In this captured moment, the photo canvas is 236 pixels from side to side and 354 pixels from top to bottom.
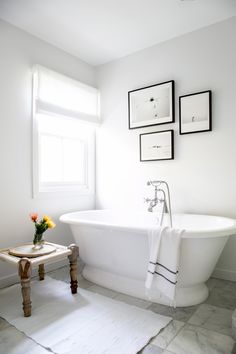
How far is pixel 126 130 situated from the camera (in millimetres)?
3373

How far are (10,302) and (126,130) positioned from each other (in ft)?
7.47

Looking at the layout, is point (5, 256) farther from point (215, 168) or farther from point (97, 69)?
point (97, 69)

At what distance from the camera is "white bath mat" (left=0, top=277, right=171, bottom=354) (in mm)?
1608

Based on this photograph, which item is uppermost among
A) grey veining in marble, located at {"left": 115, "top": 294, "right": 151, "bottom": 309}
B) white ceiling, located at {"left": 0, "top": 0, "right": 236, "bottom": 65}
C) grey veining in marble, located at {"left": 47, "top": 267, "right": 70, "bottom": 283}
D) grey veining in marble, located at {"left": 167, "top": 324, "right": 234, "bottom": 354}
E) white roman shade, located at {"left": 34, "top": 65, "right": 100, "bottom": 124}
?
white ceiling, located at {"left": 0, "top": 0, "right": 236, "bottom": 65}

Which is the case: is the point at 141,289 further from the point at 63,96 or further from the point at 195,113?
the point at 63,96

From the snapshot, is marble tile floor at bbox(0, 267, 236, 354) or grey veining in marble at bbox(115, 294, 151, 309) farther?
grey veining in marble at bbox(115, 294, 151, 309)

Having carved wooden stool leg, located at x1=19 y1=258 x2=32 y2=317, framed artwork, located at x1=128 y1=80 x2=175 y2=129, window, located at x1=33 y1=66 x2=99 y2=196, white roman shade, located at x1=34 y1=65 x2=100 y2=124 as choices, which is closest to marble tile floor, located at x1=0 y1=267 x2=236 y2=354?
carved wooden stool leg, located at x1=19 y1=258 x2=32 y2=317

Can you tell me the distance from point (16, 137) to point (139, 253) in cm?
167

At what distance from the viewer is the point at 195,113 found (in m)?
2.80

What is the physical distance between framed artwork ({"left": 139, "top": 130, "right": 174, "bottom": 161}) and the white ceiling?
1096 millimetres

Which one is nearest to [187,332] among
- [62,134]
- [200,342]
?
[200,342]

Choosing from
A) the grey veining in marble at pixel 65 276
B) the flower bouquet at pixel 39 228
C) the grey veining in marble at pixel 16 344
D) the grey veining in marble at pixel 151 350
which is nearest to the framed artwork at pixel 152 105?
the flower bouquet at pixel 39 228

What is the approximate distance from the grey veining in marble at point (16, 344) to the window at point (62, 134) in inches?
55.4

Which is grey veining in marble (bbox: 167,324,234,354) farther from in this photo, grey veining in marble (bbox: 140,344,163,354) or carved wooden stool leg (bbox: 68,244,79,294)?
carved wooden stool leg (bbox: 68,244,79,294)
